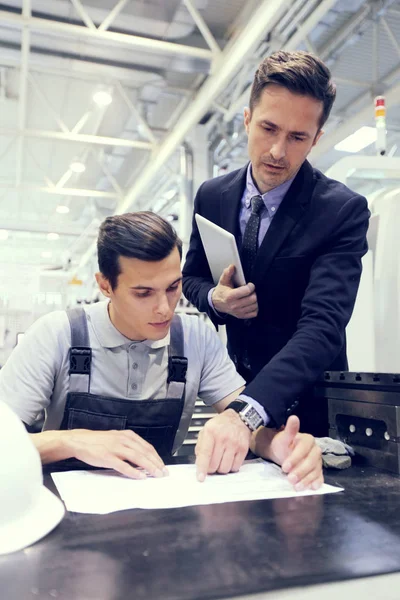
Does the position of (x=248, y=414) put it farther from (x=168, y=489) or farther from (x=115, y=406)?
(x=115, y=406)

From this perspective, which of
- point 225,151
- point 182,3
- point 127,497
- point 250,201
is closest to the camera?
point 127,497

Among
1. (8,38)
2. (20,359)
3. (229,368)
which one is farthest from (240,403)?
(8,38)

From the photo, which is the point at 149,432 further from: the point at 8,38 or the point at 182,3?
the point at 8,38

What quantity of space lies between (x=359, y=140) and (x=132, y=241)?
17.7ft

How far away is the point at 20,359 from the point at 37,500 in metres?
0.63

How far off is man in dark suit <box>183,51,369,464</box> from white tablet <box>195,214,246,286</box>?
0.03m

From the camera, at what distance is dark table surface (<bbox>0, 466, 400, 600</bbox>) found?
47 centimetres

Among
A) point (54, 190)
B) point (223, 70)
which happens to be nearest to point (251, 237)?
point (223, 70)

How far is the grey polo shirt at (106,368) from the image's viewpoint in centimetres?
124

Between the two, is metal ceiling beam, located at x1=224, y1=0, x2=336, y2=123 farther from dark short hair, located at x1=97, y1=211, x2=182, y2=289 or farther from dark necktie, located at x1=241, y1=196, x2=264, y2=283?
dark short hair, located at x1=97, y1=211, x2=182, y2=289

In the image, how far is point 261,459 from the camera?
43.3 inches

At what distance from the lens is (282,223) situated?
1262 mm

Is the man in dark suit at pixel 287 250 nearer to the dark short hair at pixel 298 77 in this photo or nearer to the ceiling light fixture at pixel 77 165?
the dark short hair at pixel 298 77

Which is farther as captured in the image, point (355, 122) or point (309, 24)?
point (355, 122)
